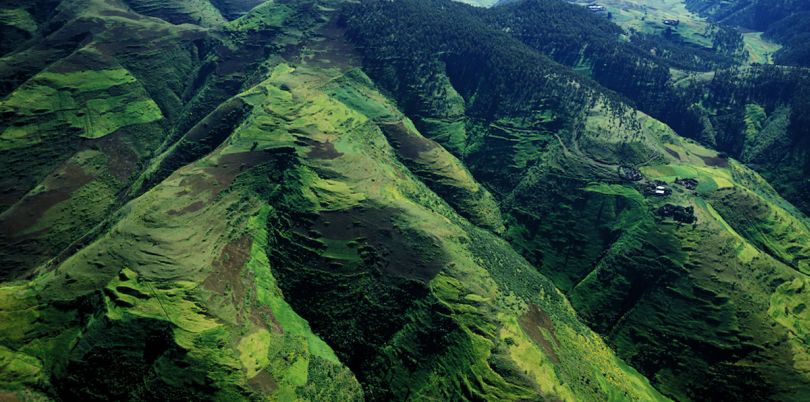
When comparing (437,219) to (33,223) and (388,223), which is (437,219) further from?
(33,223)

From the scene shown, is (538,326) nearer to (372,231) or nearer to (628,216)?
(372,231)

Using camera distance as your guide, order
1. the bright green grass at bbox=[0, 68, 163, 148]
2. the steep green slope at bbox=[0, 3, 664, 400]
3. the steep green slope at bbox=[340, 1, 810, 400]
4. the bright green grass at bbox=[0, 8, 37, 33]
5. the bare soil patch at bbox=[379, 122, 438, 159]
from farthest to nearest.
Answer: the bright green grass at bbox=[0, 8, 37, 33] → the bare soil patch at bbox=[379, 122, 438, 159] → the bright green grass at bbox=[0, 68, 163, 148] → the steep green slope at bbox=[340, 1, 810, 400] → the steep green slope at bbox=[0, 3, 664, 400]

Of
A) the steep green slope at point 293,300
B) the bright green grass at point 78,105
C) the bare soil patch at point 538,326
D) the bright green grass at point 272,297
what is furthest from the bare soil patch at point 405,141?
the bright green grass at point 78,105

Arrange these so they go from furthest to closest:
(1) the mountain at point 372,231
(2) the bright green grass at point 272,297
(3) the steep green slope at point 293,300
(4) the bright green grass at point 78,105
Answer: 1. (4) the bright green grass at point 78,105
2. (2) the bright green grass at point 272,297
3. (1) the mountain at point 372,231
4. (3) the steep green slope at point 293,300

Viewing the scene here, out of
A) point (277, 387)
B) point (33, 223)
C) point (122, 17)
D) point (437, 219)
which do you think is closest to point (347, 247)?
point (437, 219)

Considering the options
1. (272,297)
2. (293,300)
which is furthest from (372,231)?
(272,297)

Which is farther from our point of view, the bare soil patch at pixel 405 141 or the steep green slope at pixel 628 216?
the bare soil patch at pixel 405 141

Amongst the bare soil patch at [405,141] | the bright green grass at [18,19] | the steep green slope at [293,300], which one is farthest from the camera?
the bright green grass at [18,19]

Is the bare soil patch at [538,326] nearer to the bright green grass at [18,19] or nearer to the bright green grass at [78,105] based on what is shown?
the bright green grass at [78,105]

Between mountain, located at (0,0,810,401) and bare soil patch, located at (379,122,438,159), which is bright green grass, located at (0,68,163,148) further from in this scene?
bare soil patch, located at (379,122,438,159)

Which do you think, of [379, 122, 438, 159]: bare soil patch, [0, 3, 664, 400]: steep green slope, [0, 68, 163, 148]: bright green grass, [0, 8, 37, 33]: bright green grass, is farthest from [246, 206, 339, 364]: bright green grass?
[0, 8, 37, 33]: bright green grass
